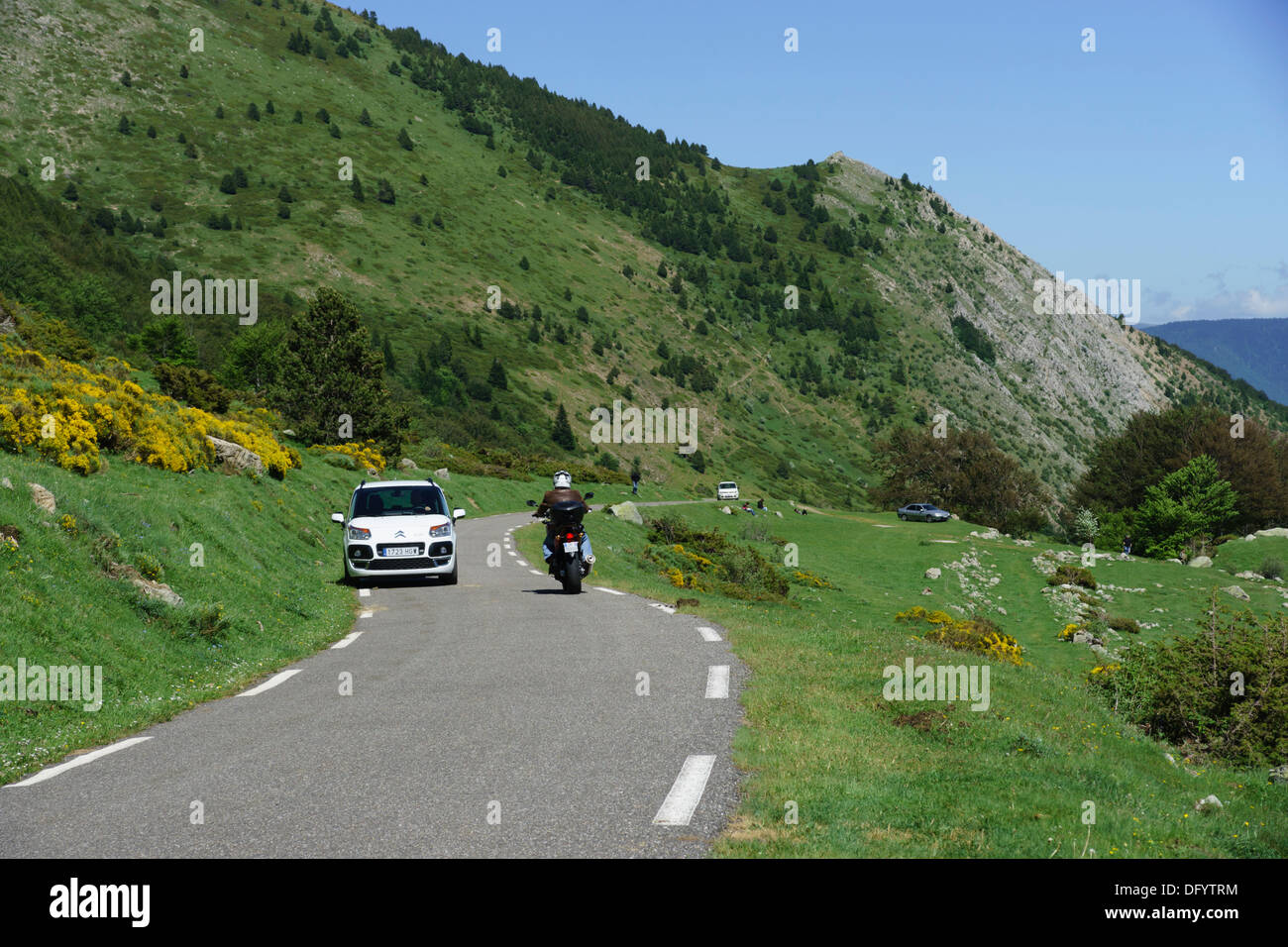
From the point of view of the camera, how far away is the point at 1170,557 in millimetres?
68500

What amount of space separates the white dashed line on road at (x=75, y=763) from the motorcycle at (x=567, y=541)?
9930 millimetres

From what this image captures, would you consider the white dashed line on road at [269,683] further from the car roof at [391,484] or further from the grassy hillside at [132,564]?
the car roof at [391,484]

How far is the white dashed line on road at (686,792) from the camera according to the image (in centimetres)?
522

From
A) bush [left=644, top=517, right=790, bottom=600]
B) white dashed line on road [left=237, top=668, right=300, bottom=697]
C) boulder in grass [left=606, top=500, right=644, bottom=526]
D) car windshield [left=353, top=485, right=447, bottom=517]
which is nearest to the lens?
white dashed line on road [left=237, top=668, right=300, bottom=697]

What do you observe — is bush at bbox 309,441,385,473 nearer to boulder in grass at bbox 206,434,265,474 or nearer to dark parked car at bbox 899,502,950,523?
boulder in grass at bbox 206,434,265,474

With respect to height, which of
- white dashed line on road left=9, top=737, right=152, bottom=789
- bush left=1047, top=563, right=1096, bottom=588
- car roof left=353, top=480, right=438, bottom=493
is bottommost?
bush left=1047, top=563, right=1096, bottom=588

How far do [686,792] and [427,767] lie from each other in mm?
1885

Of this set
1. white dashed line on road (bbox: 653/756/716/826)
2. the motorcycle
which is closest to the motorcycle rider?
the motorcycle

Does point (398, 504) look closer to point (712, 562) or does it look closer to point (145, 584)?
point (145, 584)

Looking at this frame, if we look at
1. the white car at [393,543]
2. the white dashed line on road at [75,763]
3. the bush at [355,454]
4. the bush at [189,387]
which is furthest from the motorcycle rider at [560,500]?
the bush at [355,454]

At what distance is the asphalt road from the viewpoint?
499 centimetres

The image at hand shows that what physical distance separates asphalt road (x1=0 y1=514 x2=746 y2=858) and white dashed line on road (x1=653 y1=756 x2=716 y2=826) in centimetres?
2

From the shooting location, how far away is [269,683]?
34.3ft

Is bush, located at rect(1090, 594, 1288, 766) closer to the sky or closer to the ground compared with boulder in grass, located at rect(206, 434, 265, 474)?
closer to the ground
